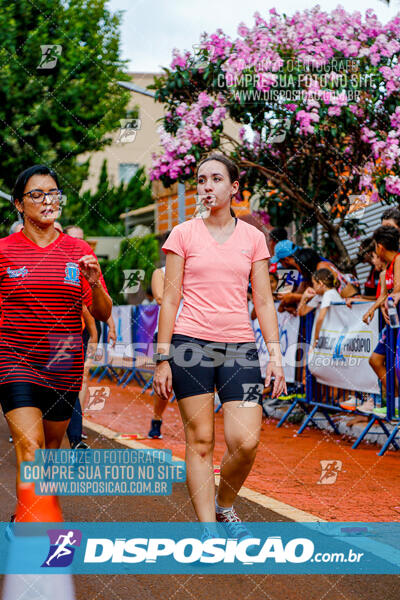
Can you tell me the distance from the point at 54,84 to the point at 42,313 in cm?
2137

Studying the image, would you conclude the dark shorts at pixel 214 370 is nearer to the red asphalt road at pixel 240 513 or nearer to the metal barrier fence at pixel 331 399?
the red asphalt road at pixel 240 513

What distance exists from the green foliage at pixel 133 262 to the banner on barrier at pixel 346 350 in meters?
18.8

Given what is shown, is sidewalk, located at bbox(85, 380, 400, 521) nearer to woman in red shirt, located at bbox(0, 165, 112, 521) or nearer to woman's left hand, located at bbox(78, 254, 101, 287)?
woman in red shirt, located at bbox(0, 165, 112, 521)

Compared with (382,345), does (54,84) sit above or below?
above

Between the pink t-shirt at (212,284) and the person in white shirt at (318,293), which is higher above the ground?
the pink t-shirt at (212,284)

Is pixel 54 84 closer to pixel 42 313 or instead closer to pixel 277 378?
pixel 277 378

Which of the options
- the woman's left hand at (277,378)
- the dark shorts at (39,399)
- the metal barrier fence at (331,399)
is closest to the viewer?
the dark shorts at (39,399)

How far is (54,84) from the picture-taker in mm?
24281

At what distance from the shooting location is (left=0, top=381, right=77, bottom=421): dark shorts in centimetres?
386

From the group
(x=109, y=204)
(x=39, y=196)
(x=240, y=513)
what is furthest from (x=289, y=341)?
(x=109, y=204)

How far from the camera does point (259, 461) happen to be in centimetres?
796

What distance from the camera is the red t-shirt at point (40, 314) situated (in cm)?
397

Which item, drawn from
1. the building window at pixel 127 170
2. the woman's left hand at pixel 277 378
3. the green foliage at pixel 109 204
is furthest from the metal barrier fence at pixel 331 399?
the building window at pixel 127 170

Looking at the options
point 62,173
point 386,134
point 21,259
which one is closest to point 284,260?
point 386,134
